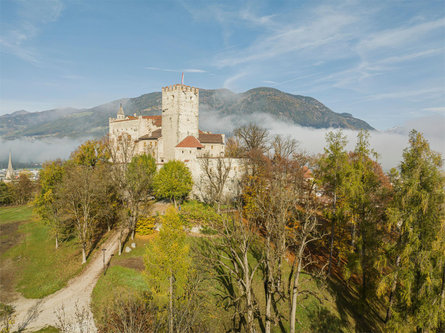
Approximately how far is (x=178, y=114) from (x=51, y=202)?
87.4 ft

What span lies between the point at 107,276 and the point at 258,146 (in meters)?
31.6

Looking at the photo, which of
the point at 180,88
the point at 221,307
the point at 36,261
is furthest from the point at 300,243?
the point at 180,88

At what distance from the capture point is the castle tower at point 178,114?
162 ft

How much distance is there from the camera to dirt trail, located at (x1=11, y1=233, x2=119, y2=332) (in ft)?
55.2

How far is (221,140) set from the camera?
54.0 meters

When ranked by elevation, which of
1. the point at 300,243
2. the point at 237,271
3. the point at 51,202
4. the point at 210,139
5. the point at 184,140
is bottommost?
the point at 51,202

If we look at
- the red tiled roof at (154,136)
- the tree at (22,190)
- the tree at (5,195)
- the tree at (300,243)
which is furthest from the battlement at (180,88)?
the tree at (5,195)

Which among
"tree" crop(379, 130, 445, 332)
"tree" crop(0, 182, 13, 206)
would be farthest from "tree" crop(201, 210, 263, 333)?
"tree" crop(0, 182, 13, 206)

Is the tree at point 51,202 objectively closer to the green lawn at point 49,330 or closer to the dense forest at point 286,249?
the dense forest at point 286,249

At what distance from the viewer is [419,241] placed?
→ 15547 mm

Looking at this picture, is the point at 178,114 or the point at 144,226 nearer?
the point at 144,226

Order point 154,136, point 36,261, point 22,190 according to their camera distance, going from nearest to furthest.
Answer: point 36,261 < point 154,136 < point 22,190

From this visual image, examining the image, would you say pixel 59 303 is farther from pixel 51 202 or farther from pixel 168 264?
pixel 51 202

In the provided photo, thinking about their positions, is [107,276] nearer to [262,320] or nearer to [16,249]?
[262,320]
